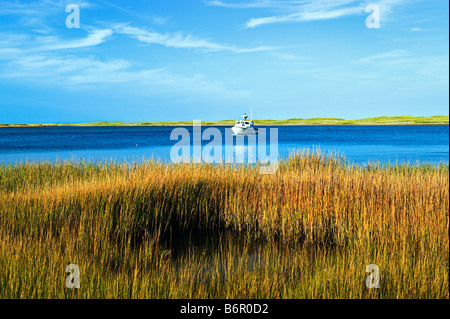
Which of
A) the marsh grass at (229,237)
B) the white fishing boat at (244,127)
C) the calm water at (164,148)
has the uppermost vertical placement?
the white fishing boat at (244,127)

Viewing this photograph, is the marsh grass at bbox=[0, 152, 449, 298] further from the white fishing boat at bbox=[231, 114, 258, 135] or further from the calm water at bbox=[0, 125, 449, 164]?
the white fishing boat at bbox=[231, 114, 258, 135]

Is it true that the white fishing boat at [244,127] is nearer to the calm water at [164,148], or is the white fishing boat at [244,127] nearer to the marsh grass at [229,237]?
the calm water at [164,148]

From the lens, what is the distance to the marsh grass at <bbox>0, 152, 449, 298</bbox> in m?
3.77

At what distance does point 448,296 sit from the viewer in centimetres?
362

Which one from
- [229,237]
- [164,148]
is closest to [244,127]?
[164,148]

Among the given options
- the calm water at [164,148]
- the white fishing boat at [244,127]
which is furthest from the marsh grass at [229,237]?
the white fishing boat at [244,127]

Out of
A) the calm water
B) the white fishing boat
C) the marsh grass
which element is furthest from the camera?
the white fishing boat

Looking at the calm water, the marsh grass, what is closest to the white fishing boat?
the calm water

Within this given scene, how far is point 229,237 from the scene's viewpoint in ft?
20.5

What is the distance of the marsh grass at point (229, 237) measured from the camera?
3.77 meters

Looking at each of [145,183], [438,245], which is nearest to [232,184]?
[145,183]

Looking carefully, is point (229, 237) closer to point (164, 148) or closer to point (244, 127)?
point (164, 148)

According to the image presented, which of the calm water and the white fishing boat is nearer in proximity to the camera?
the calm water

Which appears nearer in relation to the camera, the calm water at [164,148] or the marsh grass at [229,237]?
the marsh grass at [229,237]
